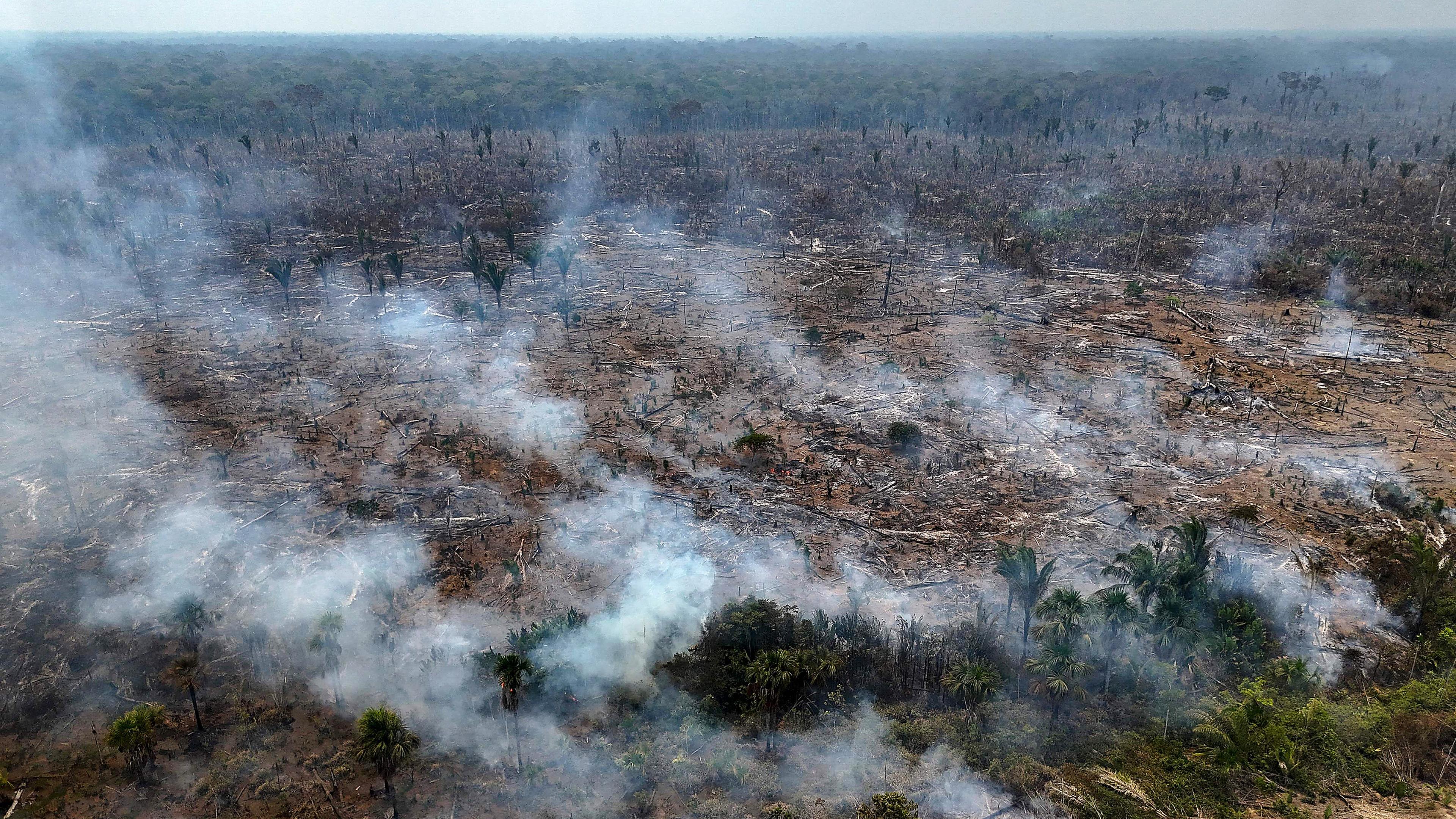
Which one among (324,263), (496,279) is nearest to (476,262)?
(496,279)

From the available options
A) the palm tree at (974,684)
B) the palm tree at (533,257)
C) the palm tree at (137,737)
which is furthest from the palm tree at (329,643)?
the palm tree at (533,257)

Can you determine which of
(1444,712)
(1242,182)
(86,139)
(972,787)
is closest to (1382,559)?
(1444,712)

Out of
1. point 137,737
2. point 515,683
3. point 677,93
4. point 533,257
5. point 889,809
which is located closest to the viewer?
point 889,809

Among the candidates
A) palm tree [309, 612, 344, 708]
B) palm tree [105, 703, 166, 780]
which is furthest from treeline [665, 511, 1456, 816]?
palm tree [105, 703, 166, 780]

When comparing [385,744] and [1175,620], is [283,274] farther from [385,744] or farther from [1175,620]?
[1175,620]

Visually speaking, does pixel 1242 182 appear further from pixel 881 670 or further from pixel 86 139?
pixel 86 139

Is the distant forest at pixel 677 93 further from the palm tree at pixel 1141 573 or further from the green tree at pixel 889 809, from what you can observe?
the green tree at pixel 889 809
